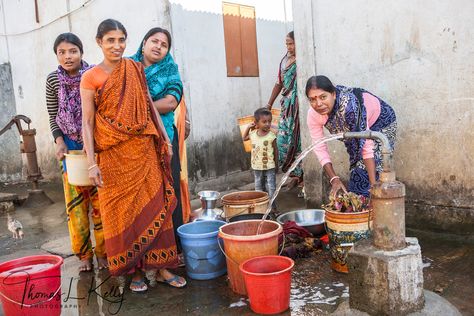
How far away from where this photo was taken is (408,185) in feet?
13.3

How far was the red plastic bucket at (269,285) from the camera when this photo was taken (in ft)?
8.66

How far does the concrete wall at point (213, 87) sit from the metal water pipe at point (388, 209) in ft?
13.8

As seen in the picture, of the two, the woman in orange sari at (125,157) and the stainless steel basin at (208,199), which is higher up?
the woman in orange sari at (125,157)

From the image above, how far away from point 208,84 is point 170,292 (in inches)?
154

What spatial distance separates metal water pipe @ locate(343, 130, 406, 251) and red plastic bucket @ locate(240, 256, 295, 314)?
628mm

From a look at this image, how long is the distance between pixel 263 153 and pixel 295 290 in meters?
2.25

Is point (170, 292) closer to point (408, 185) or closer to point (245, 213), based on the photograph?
point (245, 213)

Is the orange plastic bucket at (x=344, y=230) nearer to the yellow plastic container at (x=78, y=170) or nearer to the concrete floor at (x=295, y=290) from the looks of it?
the concrete floor at (x=295, y=290)

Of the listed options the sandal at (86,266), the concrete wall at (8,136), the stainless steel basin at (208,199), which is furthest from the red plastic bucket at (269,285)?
the concrete wall at (8,136)

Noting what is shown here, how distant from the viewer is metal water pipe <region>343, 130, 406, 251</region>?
2.25 metres

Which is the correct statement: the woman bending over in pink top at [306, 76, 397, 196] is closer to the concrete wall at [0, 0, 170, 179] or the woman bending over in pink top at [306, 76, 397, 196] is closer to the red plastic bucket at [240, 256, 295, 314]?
the red plastic bucket at [240, 256, 295, 314]

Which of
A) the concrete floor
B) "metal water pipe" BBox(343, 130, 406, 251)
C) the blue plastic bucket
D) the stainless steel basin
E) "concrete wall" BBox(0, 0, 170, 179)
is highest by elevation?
"concrete wall" BBox(0, 0, 170, 179)

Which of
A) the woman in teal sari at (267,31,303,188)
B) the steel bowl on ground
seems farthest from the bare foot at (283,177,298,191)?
the steel bowl on ground

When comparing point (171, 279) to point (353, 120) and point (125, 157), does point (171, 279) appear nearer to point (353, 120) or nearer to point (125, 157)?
point (125, 157)
